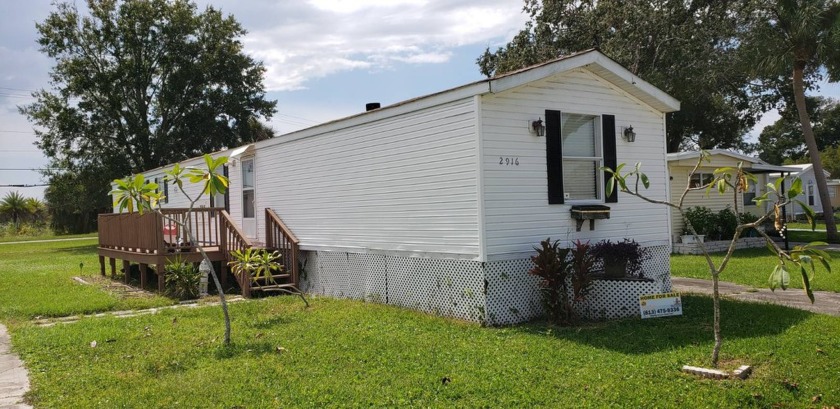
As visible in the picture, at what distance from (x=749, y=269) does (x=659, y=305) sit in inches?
242

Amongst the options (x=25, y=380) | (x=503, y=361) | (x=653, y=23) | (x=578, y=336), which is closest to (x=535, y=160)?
(x=578, y=336)

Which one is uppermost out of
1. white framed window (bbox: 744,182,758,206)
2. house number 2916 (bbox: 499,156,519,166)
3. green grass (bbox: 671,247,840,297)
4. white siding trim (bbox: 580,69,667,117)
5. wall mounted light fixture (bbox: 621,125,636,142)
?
white siding trim (bbox: 580,69,667,117)

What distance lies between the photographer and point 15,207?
1764 inches

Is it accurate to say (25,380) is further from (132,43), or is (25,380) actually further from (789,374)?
(132,43)

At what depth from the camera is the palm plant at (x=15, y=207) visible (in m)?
44.5

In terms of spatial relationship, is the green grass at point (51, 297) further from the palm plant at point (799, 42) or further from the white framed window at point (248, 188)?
the palm plant at point (799, 42)

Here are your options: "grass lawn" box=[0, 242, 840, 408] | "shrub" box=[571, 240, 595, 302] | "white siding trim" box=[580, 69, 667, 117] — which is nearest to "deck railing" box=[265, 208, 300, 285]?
"grass lawn" box=[0, 242, 840, 408]

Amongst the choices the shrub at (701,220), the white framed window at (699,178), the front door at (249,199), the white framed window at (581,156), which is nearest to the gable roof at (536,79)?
the white framed window at (581,156)

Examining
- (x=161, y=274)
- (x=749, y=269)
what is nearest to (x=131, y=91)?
(x=161, y=274)

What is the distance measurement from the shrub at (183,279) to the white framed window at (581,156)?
257 inches

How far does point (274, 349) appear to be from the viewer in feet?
20.5

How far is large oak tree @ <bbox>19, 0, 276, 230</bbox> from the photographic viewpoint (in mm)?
28109

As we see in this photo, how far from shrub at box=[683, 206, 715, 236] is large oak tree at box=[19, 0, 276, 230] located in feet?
70.9

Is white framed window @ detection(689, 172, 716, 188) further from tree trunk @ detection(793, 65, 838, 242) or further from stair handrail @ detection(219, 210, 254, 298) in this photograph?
stair handrail @ detection(219, 210, 254, 298)
